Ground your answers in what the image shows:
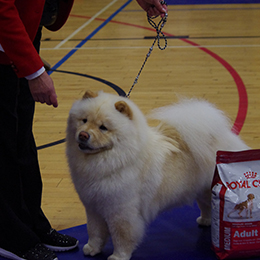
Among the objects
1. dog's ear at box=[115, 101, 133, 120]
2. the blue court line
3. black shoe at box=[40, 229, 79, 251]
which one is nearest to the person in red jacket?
black shoe at box=[40, 229, 79, 251]

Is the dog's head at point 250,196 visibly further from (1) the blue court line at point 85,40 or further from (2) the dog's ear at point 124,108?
(1) the blue court line at point 85,40

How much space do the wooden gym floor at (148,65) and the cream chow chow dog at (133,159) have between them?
462mm

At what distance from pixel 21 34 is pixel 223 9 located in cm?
626

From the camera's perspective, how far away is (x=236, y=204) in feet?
5.50

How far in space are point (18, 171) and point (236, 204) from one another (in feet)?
2.80

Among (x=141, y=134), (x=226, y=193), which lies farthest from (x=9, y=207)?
(x=226, y=193)

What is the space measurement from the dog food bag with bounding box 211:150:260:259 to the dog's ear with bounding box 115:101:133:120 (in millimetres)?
393

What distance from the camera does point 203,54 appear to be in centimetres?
479

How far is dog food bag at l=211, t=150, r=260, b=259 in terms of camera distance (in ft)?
5.51

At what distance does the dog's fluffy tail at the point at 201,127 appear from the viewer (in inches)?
70.2

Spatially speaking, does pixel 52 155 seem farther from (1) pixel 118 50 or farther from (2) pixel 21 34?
(1) pixel 118 50

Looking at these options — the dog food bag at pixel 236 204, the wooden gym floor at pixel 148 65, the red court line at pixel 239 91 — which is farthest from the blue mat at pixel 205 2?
the dog food bag at pixel 236 204

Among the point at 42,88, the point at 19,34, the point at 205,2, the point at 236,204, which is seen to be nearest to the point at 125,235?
the point at 236,204

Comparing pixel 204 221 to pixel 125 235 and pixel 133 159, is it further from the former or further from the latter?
pixel 133 159
